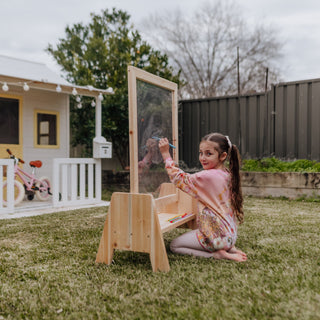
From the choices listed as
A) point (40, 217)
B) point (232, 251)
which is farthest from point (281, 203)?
point (40, 217)

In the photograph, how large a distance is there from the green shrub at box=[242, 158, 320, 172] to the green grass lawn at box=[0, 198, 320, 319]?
3.08m

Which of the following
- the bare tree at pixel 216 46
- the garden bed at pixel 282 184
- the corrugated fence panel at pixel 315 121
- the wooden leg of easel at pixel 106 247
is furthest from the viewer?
the bare tree at pixel 216 46

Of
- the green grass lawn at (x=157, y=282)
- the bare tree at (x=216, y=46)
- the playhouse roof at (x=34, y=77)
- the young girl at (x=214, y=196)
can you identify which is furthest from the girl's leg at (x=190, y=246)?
the bare tree at (x=216, y=46)

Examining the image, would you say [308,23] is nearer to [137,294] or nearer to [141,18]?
[141,18]

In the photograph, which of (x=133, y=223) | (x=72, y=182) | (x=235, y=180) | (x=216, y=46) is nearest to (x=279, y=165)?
(x=72, y=182)

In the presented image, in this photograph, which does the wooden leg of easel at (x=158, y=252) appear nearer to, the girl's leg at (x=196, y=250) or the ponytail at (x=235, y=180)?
the girl's leg at (x=196, y=250)

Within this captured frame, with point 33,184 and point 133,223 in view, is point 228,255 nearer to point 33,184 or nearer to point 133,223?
point 133,223

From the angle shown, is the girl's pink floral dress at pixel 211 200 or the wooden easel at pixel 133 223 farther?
the girl's pink floral dress at pixel 211 200

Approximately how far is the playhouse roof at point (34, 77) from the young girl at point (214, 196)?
3.59 m

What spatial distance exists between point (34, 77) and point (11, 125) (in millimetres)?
1046

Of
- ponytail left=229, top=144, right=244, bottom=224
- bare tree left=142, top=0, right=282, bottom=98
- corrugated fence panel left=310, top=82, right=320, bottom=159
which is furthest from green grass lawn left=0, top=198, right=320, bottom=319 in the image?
bare tree left=142, top=0, right=282, bottom=98

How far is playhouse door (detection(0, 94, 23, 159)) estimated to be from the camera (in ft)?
21.7

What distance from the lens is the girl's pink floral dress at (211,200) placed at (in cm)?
271

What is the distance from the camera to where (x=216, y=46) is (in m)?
17.7
